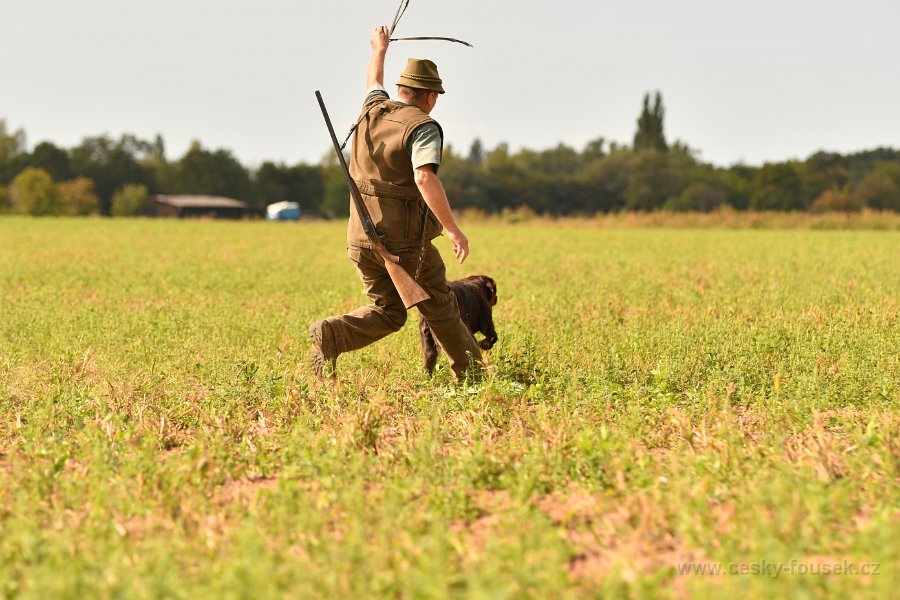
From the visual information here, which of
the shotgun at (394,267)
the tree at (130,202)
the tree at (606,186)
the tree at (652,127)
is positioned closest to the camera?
the shotgun at (394,267)

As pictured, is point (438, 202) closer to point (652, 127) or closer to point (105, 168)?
point (105, 168)

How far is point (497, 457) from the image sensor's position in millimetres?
4309

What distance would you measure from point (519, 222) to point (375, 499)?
46604mm

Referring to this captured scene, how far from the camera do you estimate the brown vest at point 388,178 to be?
18.6 feet

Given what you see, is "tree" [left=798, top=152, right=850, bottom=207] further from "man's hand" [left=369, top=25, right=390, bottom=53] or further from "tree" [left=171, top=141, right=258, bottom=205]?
"man's hand" [left=369, top=25, right=390, bottom=53]

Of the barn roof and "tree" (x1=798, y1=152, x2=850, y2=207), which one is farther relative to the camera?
the barn roof

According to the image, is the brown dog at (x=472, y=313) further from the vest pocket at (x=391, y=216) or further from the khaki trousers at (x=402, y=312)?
the vest pocket at (x=391, y=216)

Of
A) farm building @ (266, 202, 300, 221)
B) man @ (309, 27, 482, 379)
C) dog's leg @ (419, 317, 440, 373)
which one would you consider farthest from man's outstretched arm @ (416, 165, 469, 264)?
farm building @ (266, 202, 300, 221)

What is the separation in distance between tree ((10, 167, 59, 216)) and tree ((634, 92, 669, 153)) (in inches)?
2518

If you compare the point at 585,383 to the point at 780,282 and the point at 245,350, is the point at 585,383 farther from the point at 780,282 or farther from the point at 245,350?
the point at 780,282

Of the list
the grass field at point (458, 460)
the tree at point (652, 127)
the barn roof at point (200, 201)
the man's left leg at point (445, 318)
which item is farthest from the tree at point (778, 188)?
the man's left leg at point (445, 318)

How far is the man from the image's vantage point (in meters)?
5.54

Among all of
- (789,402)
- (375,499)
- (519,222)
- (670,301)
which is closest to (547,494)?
(375,499)

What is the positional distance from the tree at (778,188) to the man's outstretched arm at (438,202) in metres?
78.2
